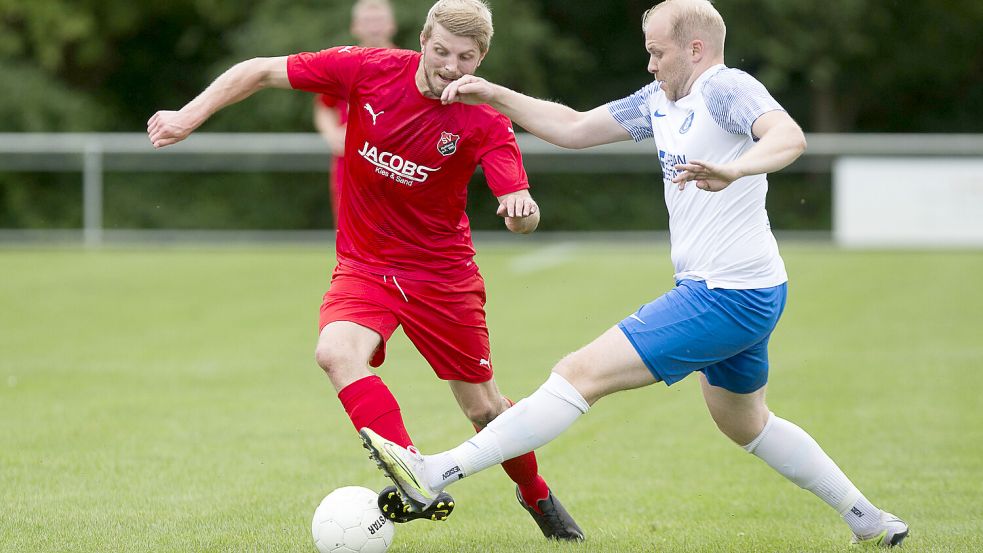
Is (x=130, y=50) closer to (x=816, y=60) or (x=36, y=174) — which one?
(x=36, y=174)

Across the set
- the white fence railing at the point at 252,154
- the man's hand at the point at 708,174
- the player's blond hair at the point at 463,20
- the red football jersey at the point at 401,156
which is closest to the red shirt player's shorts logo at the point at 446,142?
the red football jersey at the point at 401,156

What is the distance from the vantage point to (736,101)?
13.8ft

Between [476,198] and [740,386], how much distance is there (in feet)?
64.5

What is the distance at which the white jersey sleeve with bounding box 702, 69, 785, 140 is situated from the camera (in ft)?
13.6

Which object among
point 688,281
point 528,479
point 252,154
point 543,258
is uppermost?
point 688,281

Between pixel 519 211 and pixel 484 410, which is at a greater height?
pixel 519 211

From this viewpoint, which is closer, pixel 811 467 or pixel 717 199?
pixel 717 199

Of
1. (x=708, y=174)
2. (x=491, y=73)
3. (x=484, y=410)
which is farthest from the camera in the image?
(x=491, y=73)

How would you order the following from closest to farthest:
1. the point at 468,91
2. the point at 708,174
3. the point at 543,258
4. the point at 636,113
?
1. the point at 708,174
2. the point at 468,91
3. the point at 636,113
4. the point at 543,258

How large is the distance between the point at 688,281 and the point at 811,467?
99cm

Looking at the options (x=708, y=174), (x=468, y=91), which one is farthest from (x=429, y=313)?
(x=708, y=174)

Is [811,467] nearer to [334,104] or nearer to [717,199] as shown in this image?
[717,199]

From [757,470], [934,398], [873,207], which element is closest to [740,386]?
[757,470]

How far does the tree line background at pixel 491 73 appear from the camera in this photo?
24.0 meters
